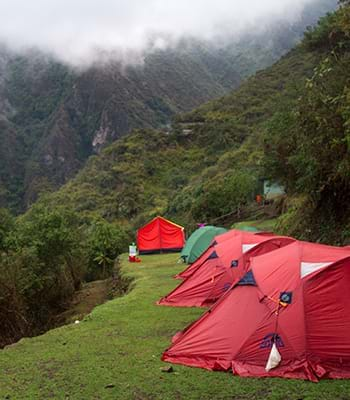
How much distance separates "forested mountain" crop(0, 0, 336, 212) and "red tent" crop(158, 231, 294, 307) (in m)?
90.6

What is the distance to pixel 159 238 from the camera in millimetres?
25078

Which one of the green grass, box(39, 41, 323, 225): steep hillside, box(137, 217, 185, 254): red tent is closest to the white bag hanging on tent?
the green grass

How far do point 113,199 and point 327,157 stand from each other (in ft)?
151

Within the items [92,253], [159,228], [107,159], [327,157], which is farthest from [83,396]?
[107,159]

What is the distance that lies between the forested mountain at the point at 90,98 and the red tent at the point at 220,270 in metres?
90.6

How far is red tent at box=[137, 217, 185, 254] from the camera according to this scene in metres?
25.0

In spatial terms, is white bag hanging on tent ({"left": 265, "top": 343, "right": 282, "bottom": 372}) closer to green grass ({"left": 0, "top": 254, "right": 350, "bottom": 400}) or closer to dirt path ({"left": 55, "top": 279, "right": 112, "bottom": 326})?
green grass ({"left": 0, "top": 254, "right": 350, "bottom": 400})

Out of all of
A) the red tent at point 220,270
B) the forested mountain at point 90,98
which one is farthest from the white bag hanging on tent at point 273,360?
the forested mountain at point 90,98

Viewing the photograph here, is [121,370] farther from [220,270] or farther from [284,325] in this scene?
[220,270]

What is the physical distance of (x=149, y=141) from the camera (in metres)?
71.4

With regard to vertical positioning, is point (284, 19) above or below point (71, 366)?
above

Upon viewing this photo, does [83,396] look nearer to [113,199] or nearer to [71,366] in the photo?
[71,366]

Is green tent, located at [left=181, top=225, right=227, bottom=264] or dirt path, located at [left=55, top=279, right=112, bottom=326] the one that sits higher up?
green tent, located at [left=181, top=225, right=227, bottom=264]

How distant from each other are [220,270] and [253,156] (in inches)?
1434
